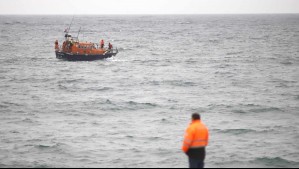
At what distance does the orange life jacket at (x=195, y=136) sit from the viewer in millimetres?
8969

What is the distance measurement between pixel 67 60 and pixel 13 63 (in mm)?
7827

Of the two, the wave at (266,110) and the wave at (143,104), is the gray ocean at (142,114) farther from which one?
the wave at (143,104)

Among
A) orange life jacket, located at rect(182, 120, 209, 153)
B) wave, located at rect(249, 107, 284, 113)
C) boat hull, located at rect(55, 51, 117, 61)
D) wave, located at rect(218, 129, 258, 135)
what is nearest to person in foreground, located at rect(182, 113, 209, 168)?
orange life jacket, located at rect(182, 120, 209, 153)

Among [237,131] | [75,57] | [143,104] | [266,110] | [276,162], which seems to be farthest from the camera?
[75,57]

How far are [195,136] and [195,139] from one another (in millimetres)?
73

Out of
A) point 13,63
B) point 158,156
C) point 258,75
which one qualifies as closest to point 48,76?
point 13,63

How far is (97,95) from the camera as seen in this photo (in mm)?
34469

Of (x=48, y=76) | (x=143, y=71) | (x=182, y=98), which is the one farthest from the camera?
(x=143, y=71)

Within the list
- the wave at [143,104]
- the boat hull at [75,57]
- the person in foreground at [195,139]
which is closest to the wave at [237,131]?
the wave at [143,104]

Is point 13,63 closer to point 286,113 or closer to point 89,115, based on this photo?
point 89,115

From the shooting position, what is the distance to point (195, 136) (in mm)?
9023

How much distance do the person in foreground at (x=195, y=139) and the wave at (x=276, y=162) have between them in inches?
392

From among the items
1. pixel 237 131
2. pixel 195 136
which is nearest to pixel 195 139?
pixel 195 136

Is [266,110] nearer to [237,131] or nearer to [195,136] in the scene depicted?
[237,131]
